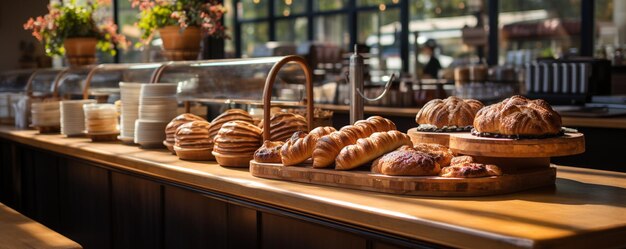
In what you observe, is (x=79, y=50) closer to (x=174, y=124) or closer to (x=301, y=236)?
(x=174, y=124)

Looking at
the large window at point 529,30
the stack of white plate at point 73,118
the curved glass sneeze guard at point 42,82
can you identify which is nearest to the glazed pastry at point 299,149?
the stack of white plate at point 73,118

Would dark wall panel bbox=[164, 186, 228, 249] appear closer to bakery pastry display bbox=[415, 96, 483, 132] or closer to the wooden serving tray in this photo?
the wooden serving tray

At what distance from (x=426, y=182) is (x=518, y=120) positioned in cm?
33

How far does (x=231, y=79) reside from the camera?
11.9 feet

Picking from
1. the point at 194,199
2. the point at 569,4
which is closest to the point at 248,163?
the point at 194,199

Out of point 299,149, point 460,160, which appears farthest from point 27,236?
point 460,160

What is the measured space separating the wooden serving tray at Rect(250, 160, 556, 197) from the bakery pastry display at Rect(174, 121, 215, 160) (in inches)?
28.5

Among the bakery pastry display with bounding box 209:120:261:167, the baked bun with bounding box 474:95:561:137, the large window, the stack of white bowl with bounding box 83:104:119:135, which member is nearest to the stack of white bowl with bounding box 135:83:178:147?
the stack of white bowl with bounding box 83:104:119:135

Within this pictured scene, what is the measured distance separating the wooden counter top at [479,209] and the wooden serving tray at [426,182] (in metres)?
0.03

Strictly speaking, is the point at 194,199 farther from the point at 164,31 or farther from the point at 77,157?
the point at 164,31

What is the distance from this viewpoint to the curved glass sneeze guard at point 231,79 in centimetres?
346

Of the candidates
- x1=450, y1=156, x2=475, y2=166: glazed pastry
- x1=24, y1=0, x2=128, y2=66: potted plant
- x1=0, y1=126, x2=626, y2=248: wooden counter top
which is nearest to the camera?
x1=0, y1=126, x2=626, y2=248: wooden counter top

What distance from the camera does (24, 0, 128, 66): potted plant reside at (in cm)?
543

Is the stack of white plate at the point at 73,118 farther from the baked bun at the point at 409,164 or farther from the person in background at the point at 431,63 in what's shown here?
the person in background at the point at 431,63
